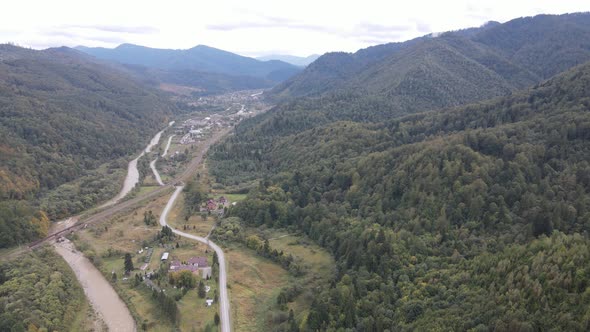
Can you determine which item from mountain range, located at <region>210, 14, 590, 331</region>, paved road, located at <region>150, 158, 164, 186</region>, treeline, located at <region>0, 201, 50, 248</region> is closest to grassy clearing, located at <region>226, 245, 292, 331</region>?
mountain range, located at <region>210, 14, 590, 331</region>

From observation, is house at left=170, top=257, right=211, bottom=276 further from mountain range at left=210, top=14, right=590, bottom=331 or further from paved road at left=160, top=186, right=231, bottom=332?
mountain range at left=210, top=14, right=590, bottom=331

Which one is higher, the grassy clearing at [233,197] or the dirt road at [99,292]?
the grassy clearing at [233,197]

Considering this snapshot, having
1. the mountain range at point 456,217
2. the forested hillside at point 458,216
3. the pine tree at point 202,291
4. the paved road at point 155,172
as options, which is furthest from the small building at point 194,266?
the paved road at point 155,172

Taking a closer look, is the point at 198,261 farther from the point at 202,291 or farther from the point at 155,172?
the point at 155,172

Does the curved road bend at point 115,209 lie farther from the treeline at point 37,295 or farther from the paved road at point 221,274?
the treeline at point 37,295

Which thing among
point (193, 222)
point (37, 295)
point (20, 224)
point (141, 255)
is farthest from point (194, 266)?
point (20, 224)

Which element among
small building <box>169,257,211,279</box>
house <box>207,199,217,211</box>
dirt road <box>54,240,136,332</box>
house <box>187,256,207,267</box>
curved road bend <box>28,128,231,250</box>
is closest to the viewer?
dirt road <box>54,240,136,332</box>
